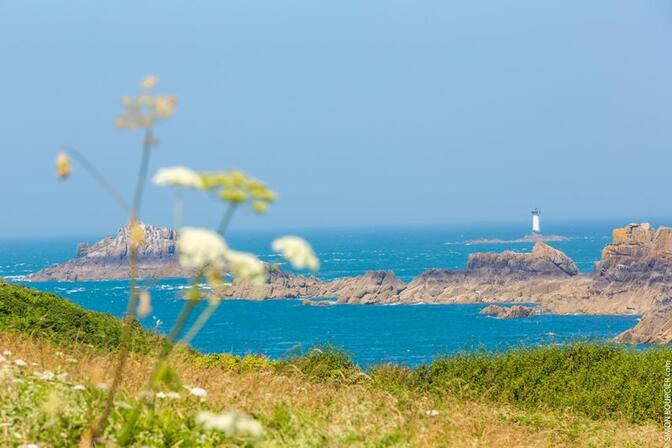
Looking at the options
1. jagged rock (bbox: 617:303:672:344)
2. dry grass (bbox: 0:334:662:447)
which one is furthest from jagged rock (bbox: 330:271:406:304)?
dry grass (bbox: 0:334:662:447)

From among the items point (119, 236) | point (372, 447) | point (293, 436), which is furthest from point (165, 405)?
point (119, 236)

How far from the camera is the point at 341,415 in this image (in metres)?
8.27

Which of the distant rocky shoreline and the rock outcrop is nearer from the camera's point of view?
the distant rocky shoreline

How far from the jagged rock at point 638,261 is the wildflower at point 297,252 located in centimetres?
10359

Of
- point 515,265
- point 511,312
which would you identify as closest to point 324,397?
point 511,312

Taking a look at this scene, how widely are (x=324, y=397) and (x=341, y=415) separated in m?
1.40

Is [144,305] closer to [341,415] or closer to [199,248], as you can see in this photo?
[199,248]

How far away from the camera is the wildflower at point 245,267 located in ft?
13.9

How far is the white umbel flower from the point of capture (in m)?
4.38

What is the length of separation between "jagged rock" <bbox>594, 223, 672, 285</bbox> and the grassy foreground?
88879mm

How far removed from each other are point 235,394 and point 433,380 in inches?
385

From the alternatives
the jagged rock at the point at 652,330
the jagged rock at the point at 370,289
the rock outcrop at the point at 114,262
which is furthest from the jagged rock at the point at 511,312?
the rock outcrop at the point at 114,262

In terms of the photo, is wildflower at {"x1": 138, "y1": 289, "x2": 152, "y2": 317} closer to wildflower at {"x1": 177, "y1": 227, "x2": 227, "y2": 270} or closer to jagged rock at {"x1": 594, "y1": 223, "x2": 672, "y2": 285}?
wildflower at {"x1": 177, "y1": 227, "x2": 227, "y2": 270}

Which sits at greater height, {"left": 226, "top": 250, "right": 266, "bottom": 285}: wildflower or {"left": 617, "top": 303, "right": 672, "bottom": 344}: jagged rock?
{"left": 226, "top": 250, "right": 266, "bottom": 285}: wildflower
